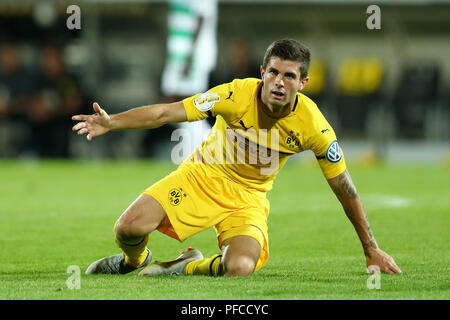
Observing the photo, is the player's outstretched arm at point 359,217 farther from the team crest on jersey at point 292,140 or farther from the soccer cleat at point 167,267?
the soccer cleat at point 167,267

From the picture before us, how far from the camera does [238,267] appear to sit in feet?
17.2

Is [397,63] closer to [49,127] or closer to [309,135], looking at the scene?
[49,127]

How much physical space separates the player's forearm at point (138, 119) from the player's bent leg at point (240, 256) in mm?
925

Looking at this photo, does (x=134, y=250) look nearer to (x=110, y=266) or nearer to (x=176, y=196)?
(x=110, y=266)

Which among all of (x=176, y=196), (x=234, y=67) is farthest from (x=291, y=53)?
(x=234, y=67)

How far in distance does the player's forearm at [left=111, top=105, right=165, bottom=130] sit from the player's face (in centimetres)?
71

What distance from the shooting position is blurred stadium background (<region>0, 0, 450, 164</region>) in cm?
1791

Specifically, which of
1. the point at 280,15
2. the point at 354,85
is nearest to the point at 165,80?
the point at 354,85

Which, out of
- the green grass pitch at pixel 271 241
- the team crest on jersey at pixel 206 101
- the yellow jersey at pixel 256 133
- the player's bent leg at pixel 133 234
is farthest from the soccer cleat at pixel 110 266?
the team crest on jersey at pixel 206 101

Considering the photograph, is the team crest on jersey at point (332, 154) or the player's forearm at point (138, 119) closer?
the player's forearm at point (138, 119)

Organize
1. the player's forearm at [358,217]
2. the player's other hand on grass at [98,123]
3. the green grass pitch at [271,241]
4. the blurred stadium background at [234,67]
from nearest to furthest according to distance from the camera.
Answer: the green grass pitch at [271,241], the player's other hand on grass at [98,123], the player's forearm at [358,217], the blurred stadium background at [234,67]

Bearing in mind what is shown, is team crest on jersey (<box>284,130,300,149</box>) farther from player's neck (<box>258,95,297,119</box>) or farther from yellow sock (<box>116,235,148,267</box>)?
yellow sock (<box>116,235,148,267</box>)

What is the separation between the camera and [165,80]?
17047mm

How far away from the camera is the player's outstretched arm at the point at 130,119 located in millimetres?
5008
